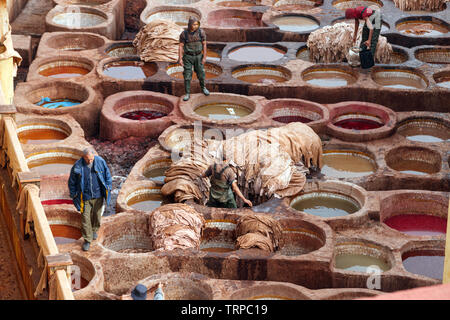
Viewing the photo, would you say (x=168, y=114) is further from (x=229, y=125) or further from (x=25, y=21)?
(x=25, y=21)

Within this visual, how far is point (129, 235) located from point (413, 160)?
6005 millimetres

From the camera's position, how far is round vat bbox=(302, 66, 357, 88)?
19.2 meters

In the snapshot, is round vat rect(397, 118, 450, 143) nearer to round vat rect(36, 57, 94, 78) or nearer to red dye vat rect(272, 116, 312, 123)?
red dye vat rect(272, 116, 312, 123)

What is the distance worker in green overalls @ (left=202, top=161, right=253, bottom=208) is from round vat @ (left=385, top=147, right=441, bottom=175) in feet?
12.8

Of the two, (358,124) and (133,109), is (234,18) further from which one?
(358,124)

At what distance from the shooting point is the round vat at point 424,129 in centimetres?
1723

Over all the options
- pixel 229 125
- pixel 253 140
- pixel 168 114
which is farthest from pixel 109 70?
pixel 253 140

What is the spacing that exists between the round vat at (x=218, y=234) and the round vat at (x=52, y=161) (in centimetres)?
327

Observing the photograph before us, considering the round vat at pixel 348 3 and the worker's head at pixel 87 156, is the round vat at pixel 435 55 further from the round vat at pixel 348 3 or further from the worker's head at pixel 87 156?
the worker's head at pixel 87 156

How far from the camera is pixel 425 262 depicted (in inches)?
521

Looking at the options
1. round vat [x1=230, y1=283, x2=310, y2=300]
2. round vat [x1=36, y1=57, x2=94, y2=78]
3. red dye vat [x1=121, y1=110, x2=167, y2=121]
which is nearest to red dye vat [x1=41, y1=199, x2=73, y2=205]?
red dye vat [x1=121, y1=110, x2=167, y2=121]

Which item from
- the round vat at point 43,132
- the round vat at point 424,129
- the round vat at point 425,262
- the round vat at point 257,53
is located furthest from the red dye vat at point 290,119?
the round vat at point 425,262

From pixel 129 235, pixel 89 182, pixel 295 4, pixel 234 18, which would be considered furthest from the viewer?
pixel 295 4

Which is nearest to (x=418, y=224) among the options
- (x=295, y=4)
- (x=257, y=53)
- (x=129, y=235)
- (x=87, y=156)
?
(x=129, y=235)
